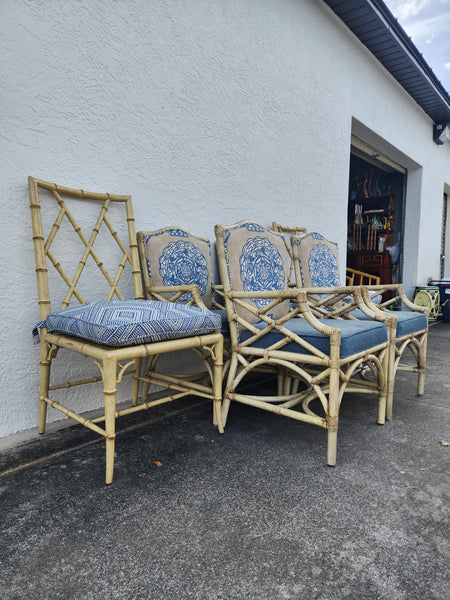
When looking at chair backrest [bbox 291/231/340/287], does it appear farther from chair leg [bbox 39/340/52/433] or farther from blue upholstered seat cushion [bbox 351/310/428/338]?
chair leg [bbox 39/340/52/433]

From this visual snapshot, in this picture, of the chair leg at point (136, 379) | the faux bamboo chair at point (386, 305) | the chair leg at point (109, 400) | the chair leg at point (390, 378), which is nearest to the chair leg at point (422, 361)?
the faux bamboo chair at point (386, 305)

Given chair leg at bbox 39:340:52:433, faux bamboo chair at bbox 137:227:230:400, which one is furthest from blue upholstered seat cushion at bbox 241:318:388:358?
chair leg at bbox 39:340:52:433

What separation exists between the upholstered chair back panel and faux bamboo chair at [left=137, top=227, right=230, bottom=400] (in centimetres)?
20

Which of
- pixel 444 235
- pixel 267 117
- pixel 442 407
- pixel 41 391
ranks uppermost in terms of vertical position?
pixel 267 117

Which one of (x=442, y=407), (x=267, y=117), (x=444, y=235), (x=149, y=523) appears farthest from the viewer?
(x=444, y=235)

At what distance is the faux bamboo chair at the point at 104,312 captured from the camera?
1.20 meters

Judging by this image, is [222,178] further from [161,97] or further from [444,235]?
[444,235]

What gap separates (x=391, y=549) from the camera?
36.6 inches

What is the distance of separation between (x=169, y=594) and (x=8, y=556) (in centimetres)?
43

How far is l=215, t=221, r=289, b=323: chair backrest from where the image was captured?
180 cm

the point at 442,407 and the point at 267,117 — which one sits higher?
the point at 267,117

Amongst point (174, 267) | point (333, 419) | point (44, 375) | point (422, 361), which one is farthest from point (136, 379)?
point (422, 361)

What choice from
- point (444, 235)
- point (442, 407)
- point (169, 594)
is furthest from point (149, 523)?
point (444, 235)

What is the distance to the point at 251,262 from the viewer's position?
6.27ft
